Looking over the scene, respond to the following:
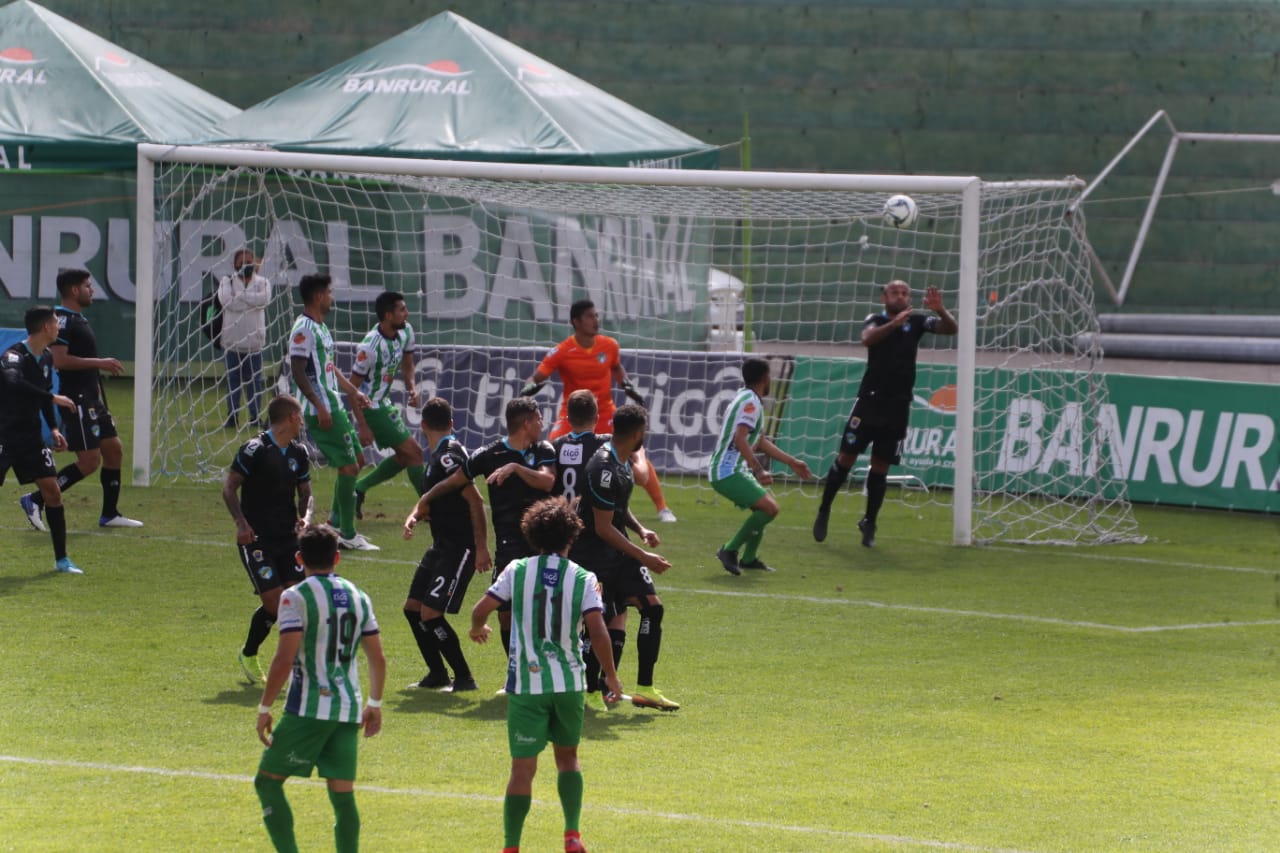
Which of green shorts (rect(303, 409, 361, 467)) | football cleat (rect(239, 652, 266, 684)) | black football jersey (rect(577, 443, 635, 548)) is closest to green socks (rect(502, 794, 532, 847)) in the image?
black football jersey (rect(577, 443, 635, 548))

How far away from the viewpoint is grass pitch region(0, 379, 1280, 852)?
691 cm

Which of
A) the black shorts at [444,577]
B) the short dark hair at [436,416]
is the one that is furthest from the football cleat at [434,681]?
the short dark hair at [436,416]

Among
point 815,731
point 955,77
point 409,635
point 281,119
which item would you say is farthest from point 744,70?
point 815,731

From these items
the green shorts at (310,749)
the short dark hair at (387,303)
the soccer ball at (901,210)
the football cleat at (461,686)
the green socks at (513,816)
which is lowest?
the football cleat at (461,686)

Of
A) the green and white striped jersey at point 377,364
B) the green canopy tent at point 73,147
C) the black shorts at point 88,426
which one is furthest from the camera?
the green canopy tent at point 73,147

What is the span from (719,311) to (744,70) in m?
6.73

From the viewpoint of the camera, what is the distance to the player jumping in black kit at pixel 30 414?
11641mm

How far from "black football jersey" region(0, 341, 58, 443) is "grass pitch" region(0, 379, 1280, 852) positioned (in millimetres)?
1049

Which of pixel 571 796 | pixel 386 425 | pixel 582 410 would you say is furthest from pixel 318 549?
pixel 386 425

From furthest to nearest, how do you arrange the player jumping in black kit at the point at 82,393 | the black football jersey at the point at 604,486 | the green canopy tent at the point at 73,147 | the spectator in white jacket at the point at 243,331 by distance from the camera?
the green canopy tent at the point at 73,147 < the spectator in white jacket at the point at 243,331 < the player jumping in black kit at the point at 82,393 < the black football jersey at the point at 604,486

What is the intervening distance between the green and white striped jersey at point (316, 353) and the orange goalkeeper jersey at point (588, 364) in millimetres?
2316

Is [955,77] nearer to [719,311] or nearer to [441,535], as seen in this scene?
[719,311]

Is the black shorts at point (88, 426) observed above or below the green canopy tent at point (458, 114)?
below

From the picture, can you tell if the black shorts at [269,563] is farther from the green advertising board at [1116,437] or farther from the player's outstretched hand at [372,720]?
the green advertising board at [1116,437]
